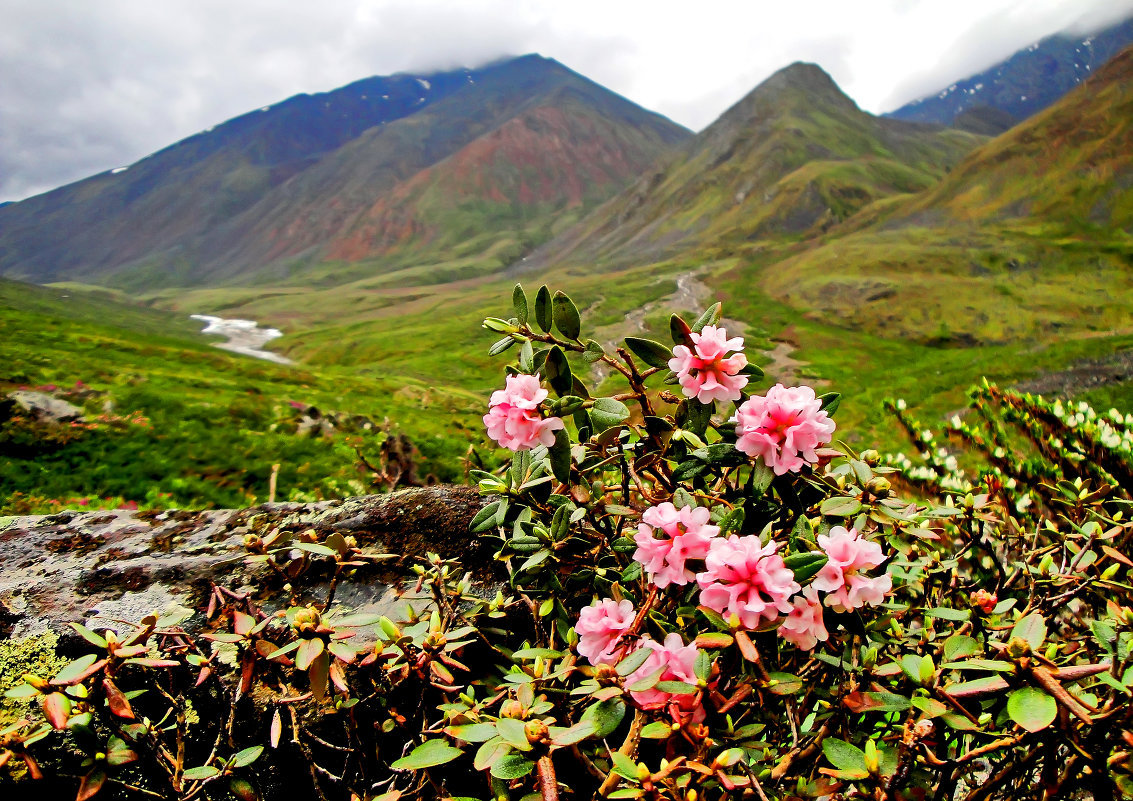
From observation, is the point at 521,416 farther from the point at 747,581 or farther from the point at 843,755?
the point at 843,755

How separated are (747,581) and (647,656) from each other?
341 millimetres

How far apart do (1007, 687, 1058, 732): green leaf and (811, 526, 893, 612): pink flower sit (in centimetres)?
33

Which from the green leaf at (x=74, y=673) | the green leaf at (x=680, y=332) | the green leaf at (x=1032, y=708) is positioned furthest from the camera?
the green leaf at (x=680, y=332)

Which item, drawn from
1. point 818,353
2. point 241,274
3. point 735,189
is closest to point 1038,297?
point 818,353

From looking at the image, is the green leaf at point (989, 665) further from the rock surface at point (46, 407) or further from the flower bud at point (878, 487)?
the rock surface at point (46, 407)

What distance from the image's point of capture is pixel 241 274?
189375 mm

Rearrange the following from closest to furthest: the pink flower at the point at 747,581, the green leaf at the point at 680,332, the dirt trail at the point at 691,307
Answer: the pink flower at the point at 747,581 → the green leaf at the point at 680,332 → the dirt trail at the point at 691,307

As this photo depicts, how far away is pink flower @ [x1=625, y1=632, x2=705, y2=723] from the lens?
1563 millimetres

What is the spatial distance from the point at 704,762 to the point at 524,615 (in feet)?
3.85

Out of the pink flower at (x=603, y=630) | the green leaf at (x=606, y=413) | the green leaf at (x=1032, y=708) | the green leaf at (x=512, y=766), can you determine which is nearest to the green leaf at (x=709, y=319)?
the green leaf at (x=606, y=413)

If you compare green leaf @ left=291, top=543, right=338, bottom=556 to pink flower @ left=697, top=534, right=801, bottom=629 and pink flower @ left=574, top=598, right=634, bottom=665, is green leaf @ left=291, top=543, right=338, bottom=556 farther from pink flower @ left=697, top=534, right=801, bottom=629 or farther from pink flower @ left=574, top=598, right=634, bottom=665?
pink flower @ left=697, top=534, right=801, bottom=629

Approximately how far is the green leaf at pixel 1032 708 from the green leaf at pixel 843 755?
37cm

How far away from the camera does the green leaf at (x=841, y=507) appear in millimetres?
1811

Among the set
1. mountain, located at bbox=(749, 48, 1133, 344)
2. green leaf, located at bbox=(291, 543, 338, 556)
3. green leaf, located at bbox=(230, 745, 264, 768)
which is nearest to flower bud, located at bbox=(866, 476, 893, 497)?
green leaf, located at bbox=(291, 543, 338, 556)
